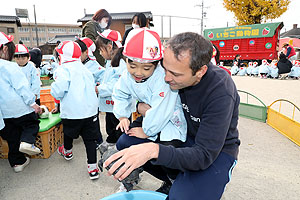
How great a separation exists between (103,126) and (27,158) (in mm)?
1394

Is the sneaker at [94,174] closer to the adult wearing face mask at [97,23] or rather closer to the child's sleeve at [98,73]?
the child's sleeve at [98,73]

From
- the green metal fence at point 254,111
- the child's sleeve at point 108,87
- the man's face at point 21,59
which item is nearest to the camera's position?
the child's sleeve at point 108,87

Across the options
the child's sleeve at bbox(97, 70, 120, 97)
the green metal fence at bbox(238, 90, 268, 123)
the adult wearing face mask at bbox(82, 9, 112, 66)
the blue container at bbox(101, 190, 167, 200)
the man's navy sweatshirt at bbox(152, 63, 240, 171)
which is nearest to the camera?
the man's navy sweatshirt at bbox(152, 63, 240, 171)

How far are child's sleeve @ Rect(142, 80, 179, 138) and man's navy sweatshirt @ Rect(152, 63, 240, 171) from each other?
0.53ft

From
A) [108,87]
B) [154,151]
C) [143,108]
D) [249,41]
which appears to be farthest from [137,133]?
[249,41]

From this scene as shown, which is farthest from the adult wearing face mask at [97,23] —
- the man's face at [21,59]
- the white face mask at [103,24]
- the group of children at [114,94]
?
the man's face at [21,59]

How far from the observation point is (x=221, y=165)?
1.24 meters

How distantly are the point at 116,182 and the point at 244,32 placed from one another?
16.2m

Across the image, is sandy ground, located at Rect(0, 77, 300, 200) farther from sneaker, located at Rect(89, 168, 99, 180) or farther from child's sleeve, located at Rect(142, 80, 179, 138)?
child's sleeve, located at Rect(142, 80, 179, 138)

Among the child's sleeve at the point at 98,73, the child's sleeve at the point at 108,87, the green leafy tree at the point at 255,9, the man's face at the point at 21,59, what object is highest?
the green leafy tree at the point at 255,9

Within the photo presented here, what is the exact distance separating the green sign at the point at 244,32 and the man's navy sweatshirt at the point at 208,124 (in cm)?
1585

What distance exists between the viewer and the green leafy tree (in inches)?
584

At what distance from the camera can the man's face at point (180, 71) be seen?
105 cm

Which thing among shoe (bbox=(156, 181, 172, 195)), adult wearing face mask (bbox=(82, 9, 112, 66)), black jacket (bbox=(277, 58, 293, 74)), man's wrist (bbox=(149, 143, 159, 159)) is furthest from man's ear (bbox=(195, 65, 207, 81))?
black jacket (bbox=(277, 58, 293, 74))
